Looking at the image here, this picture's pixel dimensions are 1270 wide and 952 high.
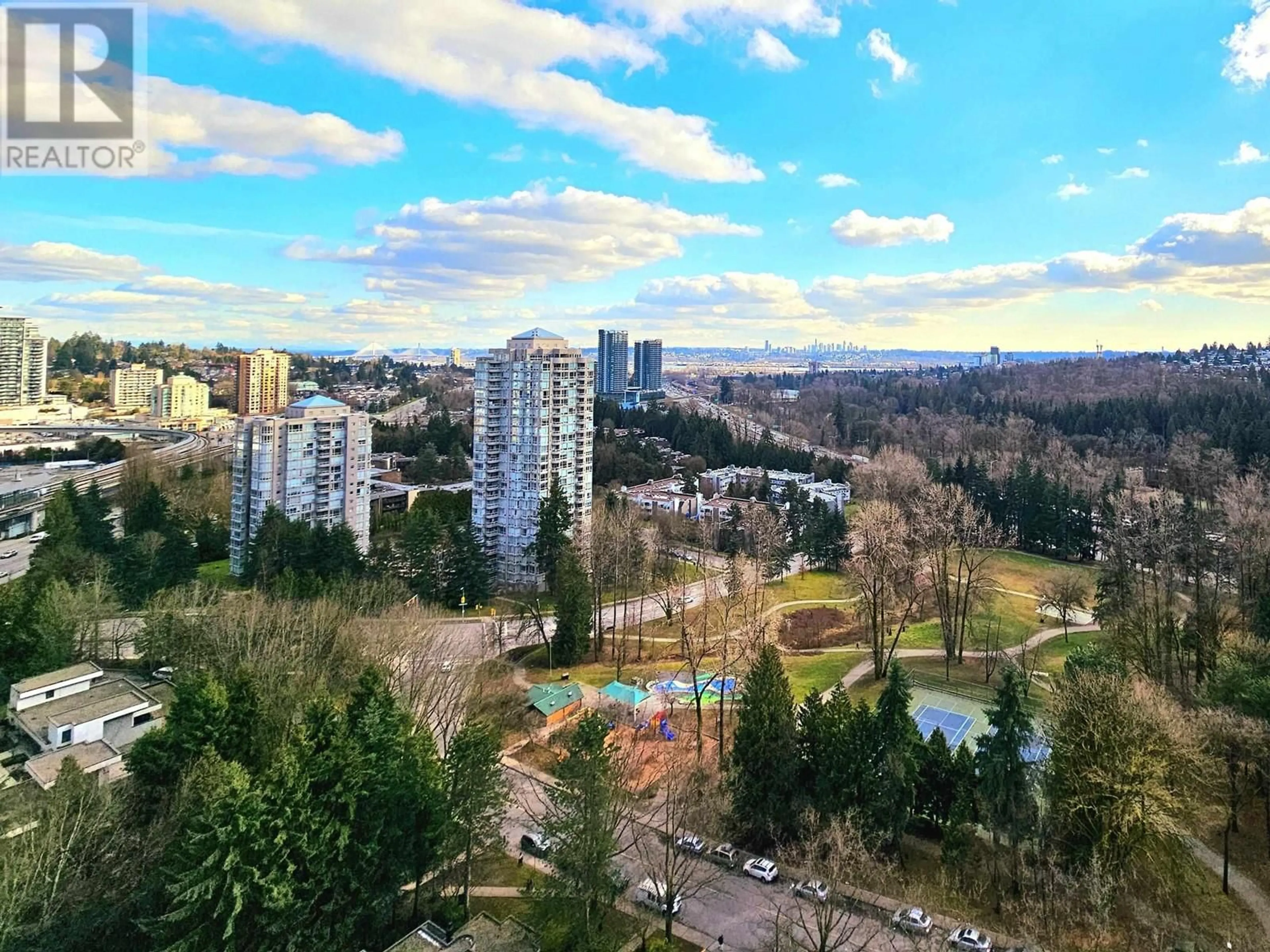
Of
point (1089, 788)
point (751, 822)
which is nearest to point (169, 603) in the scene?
point (751, 822)

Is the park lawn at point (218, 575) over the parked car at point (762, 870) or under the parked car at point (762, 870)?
over

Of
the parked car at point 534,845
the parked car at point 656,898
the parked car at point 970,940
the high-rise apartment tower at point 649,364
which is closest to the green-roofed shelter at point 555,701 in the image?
the parked car at point 534,845

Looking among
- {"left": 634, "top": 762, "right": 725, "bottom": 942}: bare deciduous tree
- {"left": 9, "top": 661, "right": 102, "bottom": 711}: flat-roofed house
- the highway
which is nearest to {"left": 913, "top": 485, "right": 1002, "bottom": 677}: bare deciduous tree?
{"left": 634, "top": 762, "right": 725, "bottom": 942}: bare deciduous tree

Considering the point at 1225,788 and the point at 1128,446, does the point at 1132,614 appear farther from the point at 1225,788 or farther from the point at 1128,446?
the point at 1128,446

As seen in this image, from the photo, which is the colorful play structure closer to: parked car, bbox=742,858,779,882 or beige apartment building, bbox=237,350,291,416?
parked car, bbox=742,858,779,882

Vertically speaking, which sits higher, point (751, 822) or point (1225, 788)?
point (1225, 788)

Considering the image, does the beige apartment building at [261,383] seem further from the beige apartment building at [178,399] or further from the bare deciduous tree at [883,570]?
the bare deciduous tree at [883,570]
